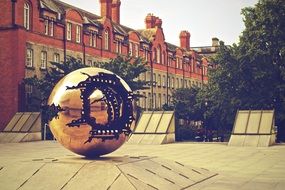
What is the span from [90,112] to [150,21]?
179 ft

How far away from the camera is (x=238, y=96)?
3128 cm

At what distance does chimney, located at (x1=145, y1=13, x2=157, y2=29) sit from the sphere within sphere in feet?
174

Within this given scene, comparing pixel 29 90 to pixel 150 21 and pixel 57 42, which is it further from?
pixel 150 21

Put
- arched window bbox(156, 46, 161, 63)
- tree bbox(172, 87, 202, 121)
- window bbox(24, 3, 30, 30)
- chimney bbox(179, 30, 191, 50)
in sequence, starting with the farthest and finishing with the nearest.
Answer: chimney bbox(179, 30, 191, 50) → arched window bbox(156, 46, 161, 63) → tree bbox(172, 87, 202, 121) → window bbox(24, 3, 30, 30)

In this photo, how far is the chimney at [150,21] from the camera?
61938 mm

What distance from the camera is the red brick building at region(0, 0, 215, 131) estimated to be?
1299 inches

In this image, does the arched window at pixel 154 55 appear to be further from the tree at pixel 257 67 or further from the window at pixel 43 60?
the tree at pixel 257 67

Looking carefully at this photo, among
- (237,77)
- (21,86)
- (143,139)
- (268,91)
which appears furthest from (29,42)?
(268,91)

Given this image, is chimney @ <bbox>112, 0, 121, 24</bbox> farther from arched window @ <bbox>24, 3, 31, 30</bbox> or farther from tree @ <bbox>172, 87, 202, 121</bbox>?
arched window @ <bbox>24, 3, 31, 30</bbox>

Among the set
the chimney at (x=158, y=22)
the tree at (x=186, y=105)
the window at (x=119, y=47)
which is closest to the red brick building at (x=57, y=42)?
the window at (x=119, y=47)

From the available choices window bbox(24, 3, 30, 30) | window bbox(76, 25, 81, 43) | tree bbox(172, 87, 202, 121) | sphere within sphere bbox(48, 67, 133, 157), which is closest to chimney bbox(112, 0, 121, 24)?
window bbox(76, 25, 81, 43)

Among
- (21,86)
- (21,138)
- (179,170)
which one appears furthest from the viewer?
(21,86)

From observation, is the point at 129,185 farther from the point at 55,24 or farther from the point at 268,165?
the point at 55,24

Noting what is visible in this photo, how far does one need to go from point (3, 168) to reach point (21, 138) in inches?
687
